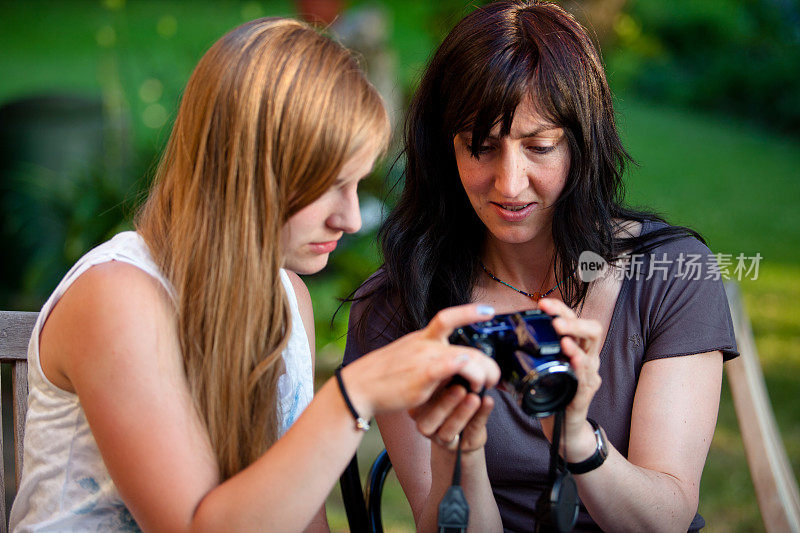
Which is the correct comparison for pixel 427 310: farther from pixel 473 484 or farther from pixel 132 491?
pixel 132 491

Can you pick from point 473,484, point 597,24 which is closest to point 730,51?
point 597,24

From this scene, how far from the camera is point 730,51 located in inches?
224

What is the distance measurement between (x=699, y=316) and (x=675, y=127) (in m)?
4.56

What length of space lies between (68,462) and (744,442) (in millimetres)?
1623

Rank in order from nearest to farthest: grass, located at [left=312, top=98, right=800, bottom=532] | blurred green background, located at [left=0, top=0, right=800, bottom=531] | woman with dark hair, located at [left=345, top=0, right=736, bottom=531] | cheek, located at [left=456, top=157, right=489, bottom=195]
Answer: woman with dark hair, located at [left=345, top=0, right=736, bottom=531], cheek, located at [left=456, top=157, right=489, bottom=195], blurred green background, located at [left=0, top=0, right=800, bottom=531], grass, located at [left=312, top=98, right=800, bottom=532]

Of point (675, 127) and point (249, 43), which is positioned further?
point (675, 127)

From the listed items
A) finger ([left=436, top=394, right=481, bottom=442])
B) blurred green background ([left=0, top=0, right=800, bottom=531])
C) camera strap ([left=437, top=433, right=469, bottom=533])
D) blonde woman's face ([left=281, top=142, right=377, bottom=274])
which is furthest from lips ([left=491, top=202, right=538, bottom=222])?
blurred green background ([left=0, top=0, right=800, bottom=531])

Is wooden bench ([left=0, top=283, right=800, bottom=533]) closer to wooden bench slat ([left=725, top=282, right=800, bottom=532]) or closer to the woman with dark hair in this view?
wooden bench slat ([left=725, top=282, right=800, bottom=532])

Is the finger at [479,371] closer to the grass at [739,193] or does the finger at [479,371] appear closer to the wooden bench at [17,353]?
the wooden bench at [17,353]

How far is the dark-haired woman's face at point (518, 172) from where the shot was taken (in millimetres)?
1586

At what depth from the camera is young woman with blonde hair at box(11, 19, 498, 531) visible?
115 cm

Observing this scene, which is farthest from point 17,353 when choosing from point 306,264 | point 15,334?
point 306,264

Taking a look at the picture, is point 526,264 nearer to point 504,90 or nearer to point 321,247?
point 504,90

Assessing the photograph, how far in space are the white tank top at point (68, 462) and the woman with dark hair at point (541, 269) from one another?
0.53m
